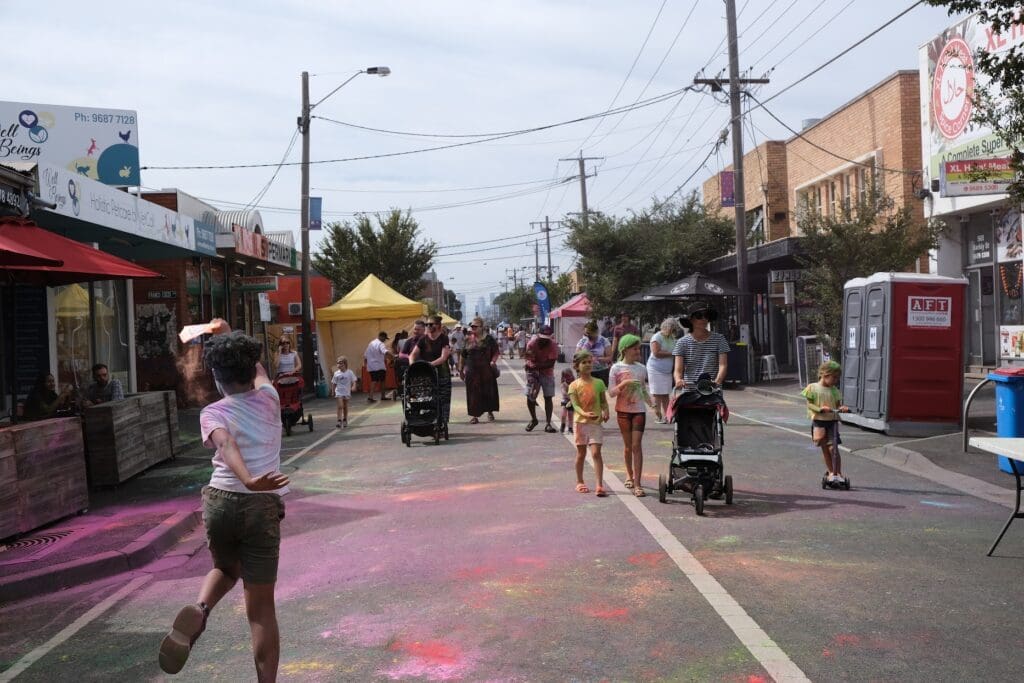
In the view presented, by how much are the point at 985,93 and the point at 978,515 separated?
5456 millimetres

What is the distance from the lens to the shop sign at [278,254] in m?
28.0

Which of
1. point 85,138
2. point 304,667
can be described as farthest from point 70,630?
point 85,138

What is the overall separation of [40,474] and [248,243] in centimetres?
1683

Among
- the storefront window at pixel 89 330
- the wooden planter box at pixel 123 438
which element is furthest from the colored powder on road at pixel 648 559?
the storefront window at pixel 89 330

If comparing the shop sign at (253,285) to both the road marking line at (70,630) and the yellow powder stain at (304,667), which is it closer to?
the road marking line at (70,630)

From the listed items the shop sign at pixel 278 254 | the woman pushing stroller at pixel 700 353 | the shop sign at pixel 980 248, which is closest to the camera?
the woman pushing stroller at pixel 700 353

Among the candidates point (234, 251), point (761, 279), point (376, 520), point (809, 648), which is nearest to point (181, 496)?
point (376, 520)

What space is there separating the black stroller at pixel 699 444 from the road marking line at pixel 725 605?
0.47m

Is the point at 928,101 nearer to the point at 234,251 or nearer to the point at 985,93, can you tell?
the point at 985,93

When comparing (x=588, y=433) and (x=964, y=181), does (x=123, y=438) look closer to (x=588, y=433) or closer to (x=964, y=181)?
(x=588, y=433)

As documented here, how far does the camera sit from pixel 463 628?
5336 mm

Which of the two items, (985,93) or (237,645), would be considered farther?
(985,93)

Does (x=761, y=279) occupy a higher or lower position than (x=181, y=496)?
higher

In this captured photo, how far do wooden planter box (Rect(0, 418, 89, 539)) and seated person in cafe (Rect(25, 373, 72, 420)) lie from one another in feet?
9.34
